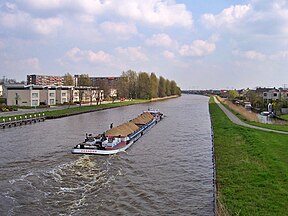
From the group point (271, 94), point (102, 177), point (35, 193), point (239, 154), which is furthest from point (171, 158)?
point (271, 94)

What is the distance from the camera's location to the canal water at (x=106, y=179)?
13.4m

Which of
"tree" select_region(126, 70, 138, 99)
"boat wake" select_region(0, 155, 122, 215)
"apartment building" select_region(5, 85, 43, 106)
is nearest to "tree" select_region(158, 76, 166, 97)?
"tree" select_region(126, 70, 138, 99)

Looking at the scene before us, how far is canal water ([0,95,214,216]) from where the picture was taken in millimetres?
13398

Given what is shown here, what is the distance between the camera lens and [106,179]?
17.3 meters

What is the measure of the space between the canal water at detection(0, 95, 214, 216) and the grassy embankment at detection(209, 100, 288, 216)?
928 mm

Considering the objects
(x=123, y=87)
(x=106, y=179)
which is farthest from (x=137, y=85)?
(x=106, y=179)

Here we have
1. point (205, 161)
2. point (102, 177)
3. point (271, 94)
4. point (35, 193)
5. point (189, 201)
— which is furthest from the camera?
point (271, 94)

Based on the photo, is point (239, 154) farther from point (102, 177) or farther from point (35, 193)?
point (35, 193)

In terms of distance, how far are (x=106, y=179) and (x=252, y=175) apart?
7.56 m

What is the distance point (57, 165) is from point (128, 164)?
4446 millimetres

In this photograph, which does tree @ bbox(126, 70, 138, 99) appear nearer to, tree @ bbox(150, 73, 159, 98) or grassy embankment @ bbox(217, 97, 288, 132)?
tree @ bbox(150, 73, 159, 98)

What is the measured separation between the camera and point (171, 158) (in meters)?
22.2

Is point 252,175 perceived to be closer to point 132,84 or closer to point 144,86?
point 144,86

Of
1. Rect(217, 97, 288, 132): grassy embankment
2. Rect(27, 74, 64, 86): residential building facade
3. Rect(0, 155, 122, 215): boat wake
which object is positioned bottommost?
Rect(0, 155, 122, 215): boat wake
